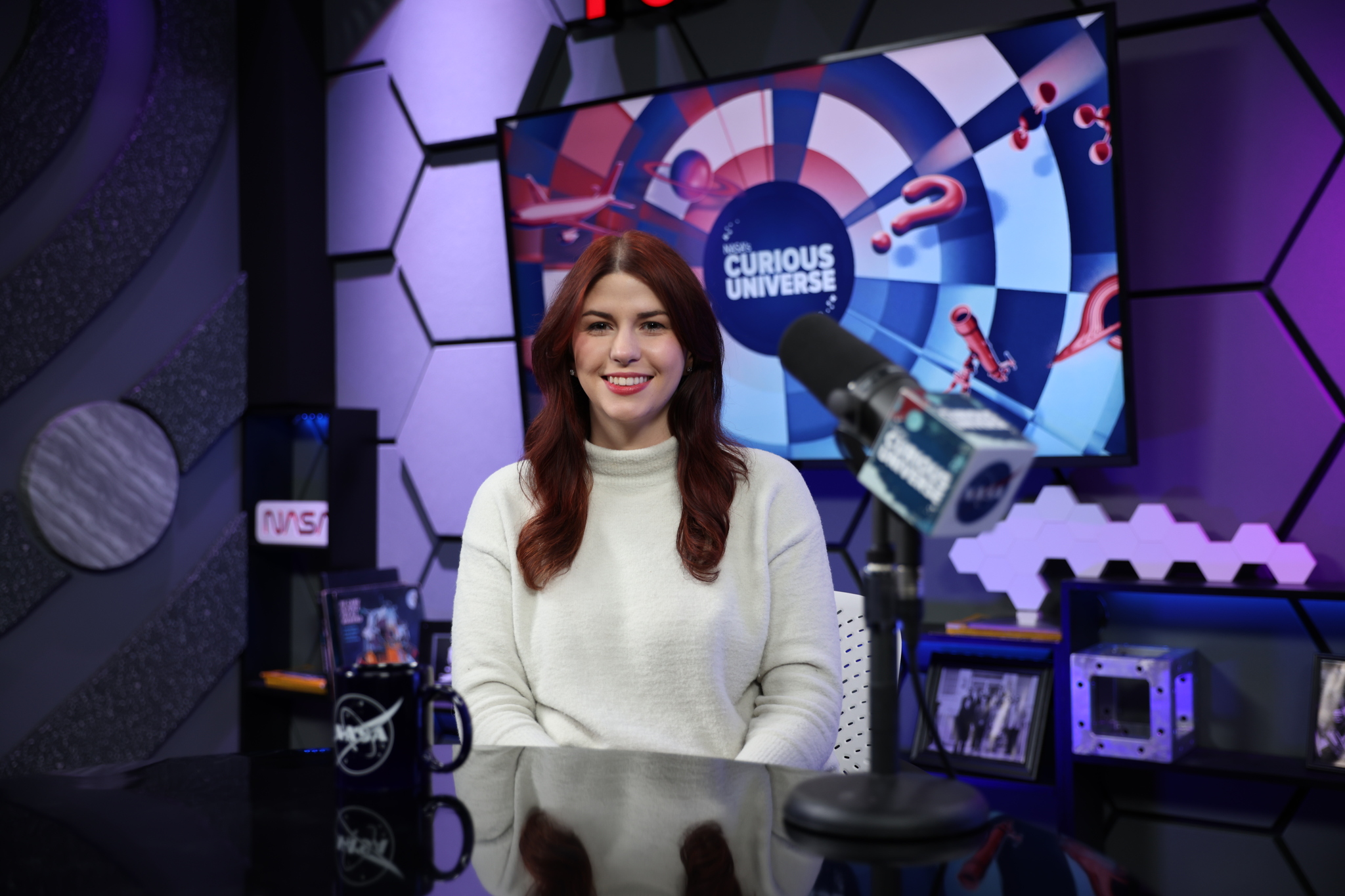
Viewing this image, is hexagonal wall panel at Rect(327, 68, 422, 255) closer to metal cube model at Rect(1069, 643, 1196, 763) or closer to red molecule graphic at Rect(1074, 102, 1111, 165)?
red molecule graphic at Rect(1074, 102, 1111, 165)

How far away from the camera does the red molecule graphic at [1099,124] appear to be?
2279 millimetres

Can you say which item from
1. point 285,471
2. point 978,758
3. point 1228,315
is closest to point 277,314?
point 285,471

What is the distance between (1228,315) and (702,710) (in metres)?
1.62

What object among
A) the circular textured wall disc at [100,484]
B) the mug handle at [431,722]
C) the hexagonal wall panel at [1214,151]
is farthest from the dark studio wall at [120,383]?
the hexagonal wall panel at [1214,151]

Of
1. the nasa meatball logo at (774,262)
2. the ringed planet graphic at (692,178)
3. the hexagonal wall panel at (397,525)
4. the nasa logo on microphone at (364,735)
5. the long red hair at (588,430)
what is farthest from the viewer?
the hexagonal wall panel at (397,525)

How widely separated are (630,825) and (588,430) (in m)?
0.91

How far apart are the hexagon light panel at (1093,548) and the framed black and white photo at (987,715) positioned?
15 cm

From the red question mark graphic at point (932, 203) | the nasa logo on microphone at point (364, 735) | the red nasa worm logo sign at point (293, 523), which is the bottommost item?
the nasa logo on microphone at point (364, 735)

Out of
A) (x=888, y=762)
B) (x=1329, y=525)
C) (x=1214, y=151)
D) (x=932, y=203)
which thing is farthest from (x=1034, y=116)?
(x=888, y=762)

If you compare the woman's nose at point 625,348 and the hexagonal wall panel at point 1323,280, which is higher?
the hexagonal wall panel at point 1323,280

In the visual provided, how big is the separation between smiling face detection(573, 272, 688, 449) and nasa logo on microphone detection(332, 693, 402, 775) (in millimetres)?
702

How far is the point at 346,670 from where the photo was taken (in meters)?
0.92

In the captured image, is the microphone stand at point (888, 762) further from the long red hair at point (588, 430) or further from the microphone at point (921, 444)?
the long red hair at point (588, 430)

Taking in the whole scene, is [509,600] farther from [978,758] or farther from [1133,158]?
[1133,158]
